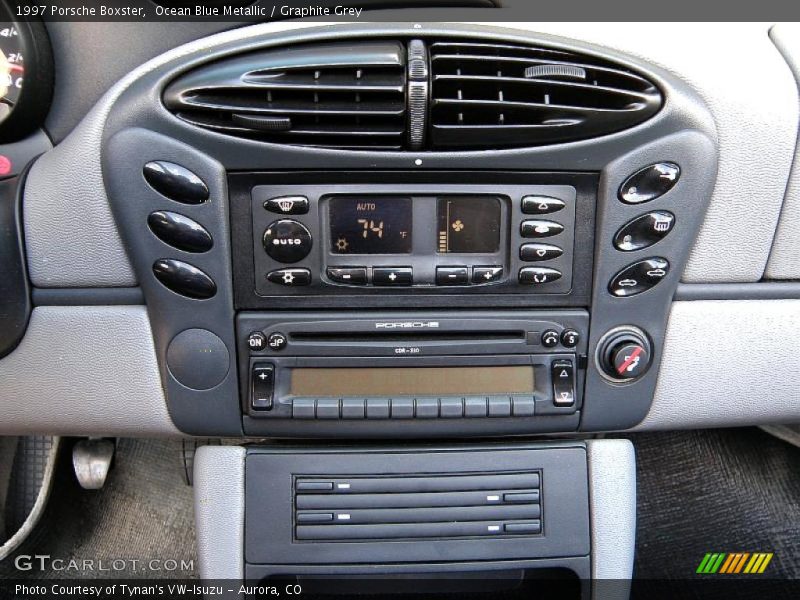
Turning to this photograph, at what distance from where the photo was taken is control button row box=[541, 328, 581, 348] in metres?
1.24

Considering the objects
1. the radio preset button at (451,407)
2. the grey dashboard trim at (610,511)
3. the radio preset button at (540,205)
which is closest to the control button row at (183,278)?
the radio preset button at (451,407)

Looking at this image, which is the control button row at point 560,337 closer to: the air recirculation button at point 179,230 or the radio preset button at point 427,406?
the radio preset button at point 427,406

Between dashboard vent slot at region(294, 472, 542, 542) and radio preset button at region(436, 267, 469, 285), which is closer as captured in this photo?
radio preset button at region(436, 267, 469, 285)

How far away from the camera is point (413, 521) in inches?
51.4

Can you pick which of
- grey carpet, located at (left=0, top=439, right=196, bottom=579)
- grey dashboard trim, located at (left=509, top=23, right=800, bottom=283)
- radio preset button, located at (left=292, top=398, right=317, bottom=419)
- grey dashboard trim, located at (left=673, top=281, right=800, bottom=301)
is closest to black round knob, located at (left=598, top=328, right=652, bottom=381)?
grey dashboard trim, located at (left=673, top=281, right=800, bottom=301)

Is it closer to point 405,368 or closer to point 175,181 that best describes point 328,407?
point 405,368

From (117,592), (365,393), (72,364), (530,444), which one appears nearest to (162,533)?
(117,592)

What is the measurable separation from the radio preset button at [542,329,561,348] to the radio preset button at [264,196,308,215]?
0.49 m

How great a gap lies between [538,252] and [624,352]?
26cm

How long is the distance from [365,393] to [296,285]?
237 millimetres

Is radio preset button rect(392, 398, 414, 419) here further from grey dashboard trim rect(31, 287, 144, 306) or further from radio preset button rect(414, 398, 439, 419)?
grey dashboard trim rect(31, 287, 144, 306)

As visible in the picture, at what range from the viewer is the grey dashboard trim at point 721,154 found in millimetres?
1139

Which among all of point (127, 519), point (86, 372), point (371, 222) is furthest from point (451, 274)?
point (127, 519)

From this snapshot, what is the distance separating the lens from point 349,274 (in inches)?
46.1
